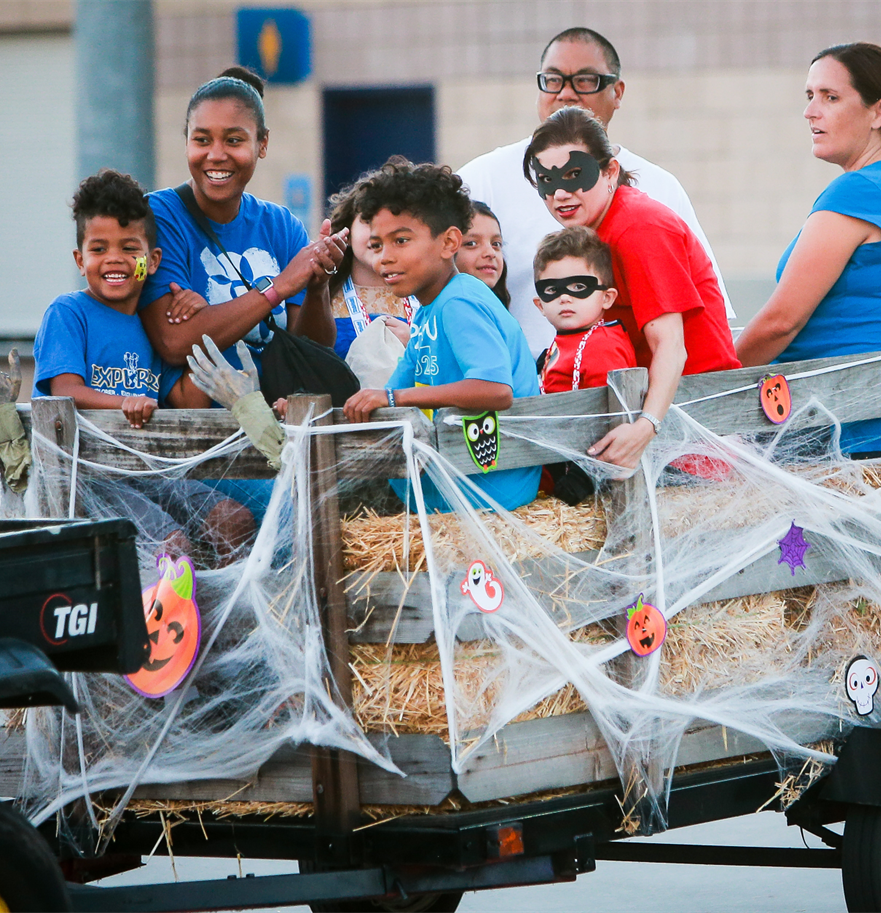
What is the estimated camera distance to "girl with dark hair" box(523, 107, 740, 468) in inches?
149

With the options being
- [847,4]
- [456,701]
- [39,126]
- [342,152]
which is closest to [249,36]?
[342,152]

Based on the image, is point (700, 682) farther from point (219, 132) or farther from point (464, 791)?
point (219, 132)

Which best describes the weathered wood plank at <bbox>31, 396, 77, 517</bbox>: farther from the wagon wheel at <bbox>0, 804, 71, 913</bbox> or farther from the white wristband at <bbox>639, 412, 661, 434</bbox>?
the white wristband at <bbox>639, 412, 661, 434</bbox>

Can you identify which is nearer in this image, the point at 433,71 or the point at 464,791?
the point at 464,791

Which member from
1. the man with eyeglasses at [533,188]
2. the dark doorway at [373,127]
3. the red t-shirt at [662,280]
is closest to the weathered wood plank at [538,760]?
the red t-shirt at [662,280]

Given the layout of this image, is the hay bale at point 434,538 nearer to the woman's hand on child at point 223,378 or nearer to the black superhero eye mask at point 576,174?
the woman's hand on child at point 223,378

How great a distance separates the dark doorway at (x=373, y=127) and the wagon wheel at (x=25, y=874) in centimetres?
928

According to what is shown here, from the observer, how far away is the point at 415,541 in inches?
120

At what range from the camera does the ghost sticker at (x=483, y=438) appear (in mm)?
3135

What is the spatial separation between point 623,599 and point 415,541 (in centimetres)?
58

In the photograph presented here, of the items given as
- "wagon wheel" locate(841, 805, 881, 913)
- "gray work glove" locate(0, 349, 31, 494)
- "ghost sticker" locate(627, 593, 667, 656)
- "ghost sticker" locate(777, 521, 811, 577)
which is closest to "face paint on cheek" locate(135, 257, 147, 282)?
"gray work glove" locate(0, 349, 31, 494)

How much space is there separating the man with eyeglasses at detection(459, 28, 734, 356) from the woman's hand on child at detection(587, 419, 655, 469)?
166 centimetres

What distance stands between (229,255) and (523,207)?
4.45ft

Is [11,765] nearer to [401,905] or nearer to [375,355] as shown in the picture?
[401,905]
